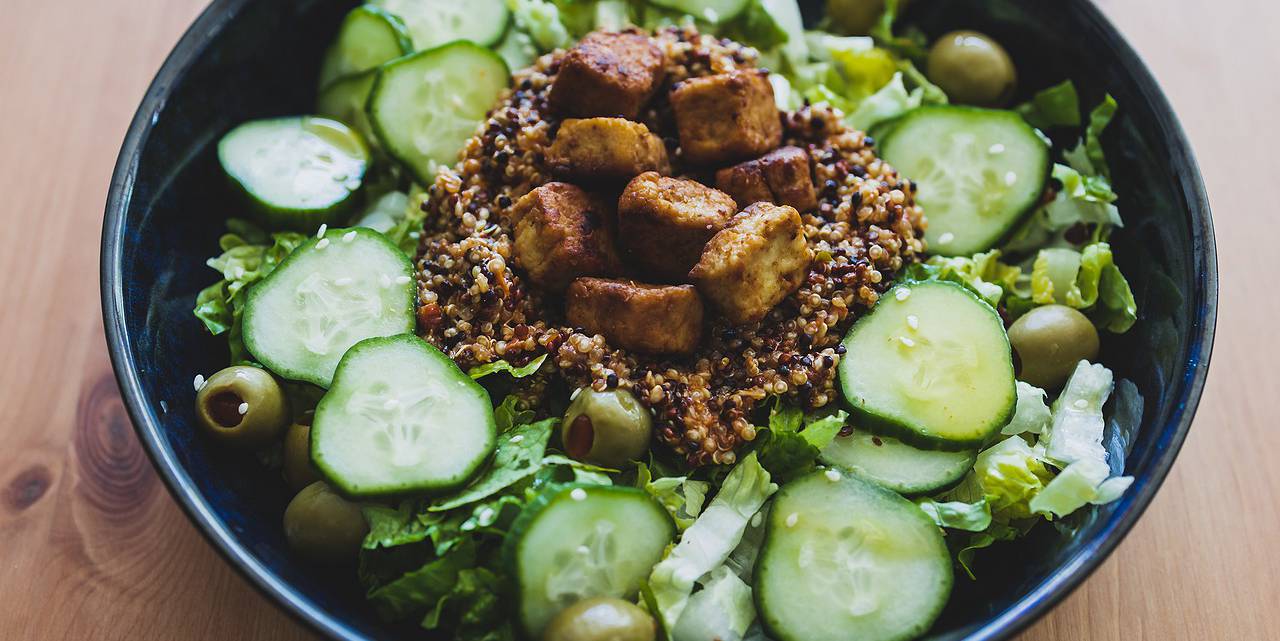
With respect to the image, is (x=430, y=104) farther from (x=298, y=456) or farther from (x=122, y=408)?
(x=122, y=408)

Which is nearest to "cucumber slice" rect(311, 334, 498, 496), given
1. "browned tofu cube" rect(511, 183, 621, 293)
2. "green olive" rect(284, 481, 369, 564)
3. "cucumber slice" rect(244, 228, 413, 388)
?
"green olive" rect(284, 481, 369, 564)

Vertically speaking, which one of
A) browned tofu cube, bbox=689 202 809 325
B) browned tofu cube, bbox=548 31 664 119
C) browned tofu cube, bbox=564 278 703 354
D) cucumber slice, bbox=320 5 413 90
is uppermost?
browned tofu cube, bbox=548 31 664 119

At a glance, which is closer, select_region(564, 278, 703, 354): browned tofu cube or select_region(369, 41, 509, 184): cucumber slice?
select_region(564, 278, 703, 354): browned tofu cube

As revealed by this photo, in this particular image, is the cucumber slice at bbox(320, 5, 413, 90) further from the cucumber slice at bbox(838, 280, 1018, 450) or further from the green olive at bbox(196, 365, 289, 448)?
the cucumber slice at bbox(838, 280, 1018, 450)

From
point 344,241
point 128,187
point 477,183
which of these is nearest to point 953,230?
point 477,183

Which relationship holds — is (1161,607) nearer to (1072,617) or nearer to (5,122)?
(1072,617)

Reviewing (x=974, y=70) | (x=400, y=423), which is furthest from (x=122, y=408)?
(x=974, y=70)
